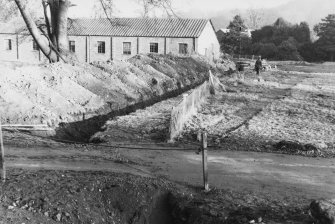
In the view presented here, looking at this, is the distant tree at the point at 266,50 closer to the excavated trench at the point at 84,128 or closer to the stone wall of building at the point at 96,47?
the stone wall of building at the point at 96,47

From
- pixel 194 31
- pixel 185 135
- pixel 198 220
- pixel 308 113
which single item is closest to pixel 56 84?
pixel 185 135

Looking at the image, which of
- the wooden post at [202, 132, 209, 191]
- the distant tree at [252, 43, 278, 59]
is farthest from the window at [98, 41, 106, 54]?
the wooden post at [202, 132, 209, 191]

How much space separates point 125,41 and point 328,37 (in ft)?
102

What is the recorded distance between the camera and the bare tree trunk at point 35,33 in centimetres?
1994

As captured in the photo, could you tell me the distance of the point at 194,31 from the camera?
152ft

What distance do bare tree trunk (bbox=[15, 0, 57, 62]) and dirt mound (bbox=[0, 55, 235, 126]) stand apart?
5.20 feet

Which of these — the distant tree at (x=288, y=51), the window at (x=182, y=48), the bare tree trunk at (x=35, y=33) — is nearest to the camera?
the bare tree trunk at (x=35, y=33)

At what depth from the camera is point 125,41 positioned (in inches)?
1919

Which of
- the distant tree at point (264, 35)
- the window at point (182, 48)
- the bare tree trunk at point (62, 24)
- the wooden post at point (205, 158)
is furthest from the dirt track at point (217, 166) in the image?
the distant tree at point (264, 35)

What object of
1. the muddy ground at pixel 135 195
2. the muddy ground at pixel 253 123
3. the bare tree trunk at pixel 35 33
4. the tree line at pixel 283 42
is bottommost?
the muddy ground at pixel 135 195

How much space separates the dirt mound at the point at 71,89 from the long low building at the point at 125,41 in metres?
19.8

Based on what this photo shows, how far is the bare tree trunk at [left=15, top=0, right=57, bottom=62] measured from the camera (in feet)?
65.4

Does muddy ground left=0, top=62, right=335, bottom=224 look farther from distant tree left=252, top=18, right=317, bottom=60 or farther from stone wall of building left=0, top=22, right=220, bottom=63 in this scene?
distant tree left=252, top=18, right=317, bottom=60

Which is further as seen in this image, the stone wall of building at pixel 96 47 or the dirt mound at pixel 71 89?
the stone wall of building at pixel 96 47
